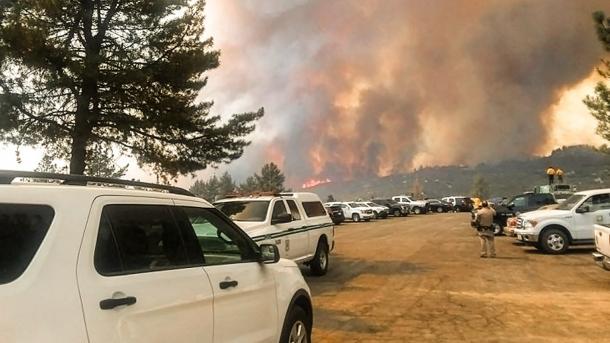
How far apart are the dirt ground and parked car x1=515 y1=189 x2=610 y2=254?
0.46 m

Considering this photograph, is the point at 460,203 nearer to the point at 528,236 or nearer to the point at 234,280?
the point at 528,236

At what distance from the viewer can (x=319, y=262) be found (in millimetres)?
13711

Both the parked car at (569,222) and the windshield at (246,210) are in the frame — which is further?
the parked car at (569,222)

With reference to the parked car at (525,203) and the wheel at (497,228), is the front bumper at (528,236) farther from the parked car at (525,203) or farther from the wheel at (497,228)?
→ the wheel at (497,228)

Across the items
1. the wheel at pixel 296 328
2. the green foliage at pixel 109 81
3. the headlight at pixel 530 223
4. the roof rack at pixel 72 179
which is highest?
the green foliage at pixel 109 81

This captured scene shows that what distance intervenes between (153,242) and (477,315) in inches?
253

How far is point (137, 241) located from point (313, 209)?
11147 mm

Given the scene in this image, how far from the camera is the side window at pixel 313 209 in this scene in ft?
45.8

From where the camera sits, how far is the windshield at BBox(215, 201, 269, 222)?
11.8 metres

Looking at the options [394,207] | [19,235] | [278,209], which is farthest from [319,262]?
[394,207]

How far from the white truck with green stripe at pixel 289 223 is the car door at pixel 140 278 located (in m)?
7.19

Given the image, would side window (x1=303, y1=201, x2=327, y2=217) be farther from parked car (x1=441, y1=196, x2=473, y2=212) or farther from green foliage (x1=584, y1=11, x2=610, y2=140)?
parked car (x1=441, y1=196, x2=473, y2=212)

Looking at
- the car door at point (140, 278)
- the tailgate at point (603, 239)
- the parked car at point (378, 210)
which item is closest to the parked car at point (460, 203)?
the parked car at point (378, 210)

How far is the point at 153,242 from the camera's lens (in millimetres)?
3408
